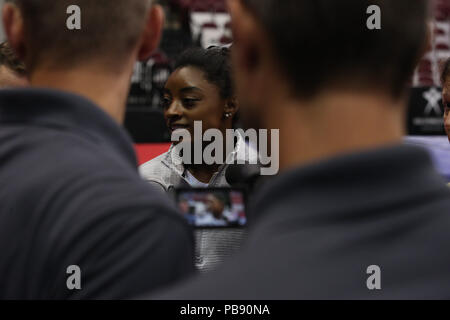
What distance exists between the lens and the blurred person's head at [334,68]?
0.51m

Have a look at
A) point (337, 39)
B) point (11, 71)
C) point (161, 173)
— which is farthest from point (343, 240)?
point (11, 71)

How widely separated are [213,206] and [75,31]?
276 mm

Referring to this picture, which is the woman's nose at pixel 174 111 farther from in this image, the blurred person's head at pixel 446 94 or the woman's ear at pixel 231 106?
the blurred person's head at pixel 446 94

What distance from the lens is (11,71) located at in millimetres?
2145

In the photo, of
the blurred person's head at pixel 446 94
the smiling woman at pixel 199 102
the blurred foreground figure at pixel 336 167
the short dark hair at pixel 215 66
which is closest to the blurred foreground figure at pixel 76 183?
the blurred foreground figure at pixel 336 167

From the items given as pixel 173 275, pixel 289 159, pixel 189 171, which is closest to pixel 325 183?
pixel 289 159

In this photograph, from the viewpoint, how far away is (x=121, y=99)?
85 centimetres

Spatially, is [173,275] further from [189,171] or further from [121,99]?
[189,171]

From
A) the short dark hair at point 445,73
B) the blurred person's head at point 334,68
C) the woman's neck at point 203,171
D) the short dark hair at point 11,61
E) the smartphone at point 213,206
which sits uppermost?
the short dark hair at point 11,61

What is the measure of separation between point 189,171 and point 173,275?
4.72 feet

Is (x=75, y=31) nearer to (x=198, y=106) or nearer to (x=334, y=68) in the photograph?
(x=334, y=68)

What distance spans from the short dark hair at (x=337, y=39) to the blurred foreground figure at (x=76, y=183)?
0.82 ft

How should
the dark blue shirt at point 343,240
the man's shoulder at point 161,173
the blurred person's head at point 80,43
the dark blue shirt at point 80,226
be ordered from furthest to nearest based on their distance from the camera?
the man's shoulder at point 161,173 → the blurred person's head at point 80,43 → the dark blue shirt at point 80,226 → the dark blue shirt at point 343,240

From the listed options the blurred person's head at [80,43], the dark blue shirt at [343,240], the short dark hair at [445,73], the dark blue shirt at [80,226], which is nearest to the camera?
the dark blue shirt at [343,240]
